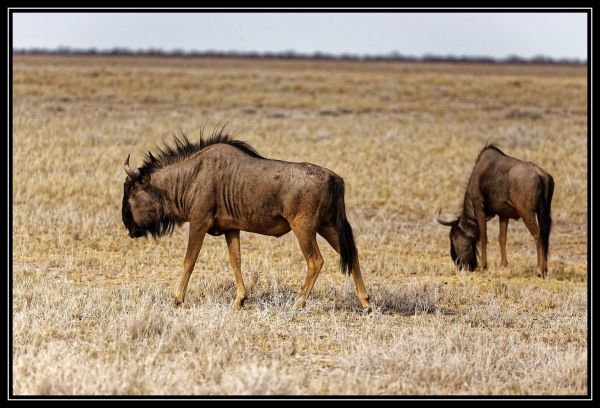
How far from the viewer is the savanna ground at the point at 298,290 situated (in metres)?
7.39

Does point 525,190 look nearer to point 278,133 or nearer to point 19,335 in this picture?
point 19,335

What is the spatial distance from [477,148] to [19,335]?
18976 mm

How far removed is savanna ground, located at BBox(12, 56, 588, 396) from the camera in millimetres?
7391

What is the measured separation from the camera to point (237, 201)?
32.1ft

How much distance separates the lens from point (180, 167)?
10.1 meters

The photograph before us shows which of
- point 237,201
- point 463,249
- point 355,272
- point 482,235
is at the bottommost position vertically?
point 463,249

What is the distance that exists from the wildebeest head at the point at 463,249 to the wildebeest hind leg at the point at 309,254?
4.54 metres

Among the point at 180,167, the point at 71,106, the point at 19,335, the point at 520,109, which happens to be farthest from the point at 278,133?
the point at 19,335

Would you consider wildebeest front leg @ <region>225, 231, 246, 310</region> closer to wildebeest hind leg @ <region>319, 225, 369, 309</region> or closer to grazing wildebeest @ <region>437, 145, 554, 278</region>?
wildebeest hind leg @ <region>319, 225, 369, 309</region>

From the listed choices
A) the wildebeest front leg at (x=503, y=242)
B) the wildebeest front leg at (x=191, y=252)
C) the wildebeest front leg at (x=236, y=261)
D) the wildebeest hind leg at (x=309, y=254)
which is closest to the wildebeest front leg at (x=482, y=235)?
the wildebeest front leg at (x=503, y=242)

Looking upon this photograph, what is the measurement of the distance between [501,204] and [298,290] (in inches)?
164

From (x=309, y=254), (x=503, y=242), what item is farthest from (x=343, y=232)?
(x=503, y=242)

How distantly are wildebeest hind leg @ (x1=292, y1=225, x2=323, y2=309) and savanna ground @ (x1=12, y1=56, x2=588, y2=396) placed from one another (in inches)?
10.2

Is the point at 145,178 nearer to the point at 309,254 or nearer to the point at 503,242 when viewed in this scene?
the point at 309,254
